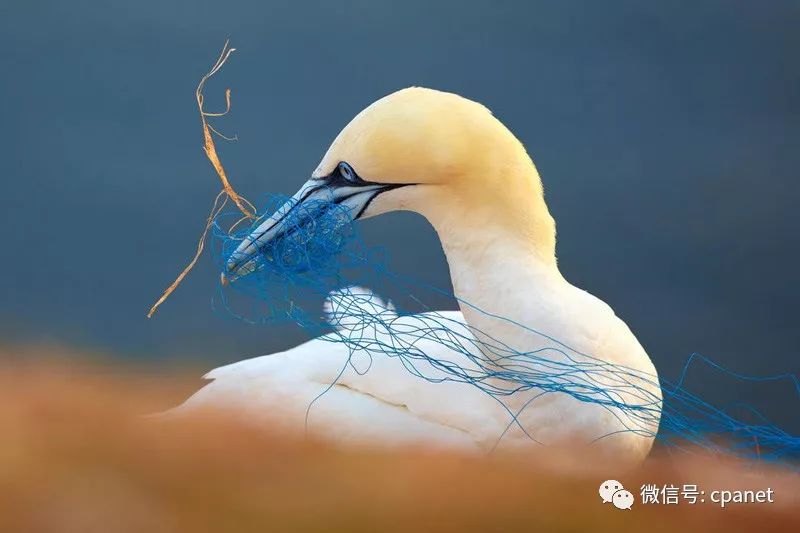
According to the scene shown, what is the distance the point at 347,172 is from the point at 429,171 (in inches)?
6.3

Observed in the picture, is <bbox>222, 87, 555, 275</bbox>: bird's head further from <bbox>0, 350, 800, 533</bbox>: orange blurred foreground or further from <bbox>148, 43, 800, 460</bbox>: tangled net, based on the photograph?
<bbox>0, 350, 800, 533</bbox>: orange blurred foreground

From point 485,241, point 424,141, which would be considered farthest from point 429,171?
point 485,241

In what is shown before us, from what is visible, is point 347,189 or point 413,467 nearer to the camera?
point 413,467

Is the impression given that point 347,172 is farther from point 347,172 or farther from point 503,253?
point 503,253

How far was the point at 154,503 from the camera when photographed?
579mm

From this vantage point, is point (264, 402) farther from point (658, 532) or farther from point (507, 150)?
point (658, 532)

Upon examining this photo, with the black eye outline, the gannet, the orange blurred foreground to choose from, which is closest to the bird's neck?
the gannet

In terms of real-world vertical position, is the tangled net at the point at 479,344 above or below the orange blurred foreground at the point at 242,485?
above

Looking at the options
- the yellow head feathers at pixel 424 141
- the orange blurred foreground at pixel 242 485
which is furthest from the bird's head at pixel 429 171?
the orange blurred foreground at pixel 242 485

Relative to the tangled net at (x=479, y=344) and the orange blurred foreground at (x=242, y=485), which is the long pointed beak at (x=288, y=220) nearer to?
the tangled net at (x=479, y=344)

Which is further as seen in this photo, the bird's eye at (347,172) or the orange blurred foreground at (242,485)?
the bird's eye at (347,172)

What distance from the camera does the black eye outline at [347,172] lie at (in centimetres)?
191

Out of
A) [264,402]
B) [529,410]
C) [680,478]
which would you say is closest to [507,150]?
[529,410]

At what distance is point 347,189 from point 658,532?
1372 mm
